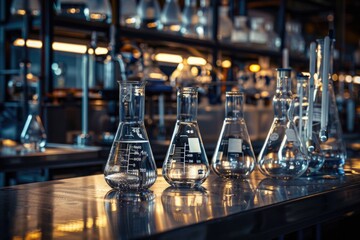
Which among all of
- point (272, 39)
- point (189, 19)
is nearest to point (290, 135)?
A: point (189, 19)

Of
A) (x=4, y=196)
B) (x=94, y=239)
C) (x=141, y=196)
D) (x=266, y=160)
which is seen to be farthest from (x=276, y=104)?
(x=94, y=239)

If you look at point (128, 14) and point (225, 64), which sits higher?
point (128, 14)

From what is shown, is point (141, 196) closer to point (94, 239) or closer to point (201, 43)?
point (94, 239)

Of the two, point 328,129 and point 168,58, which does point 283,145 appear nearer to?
point 328,129

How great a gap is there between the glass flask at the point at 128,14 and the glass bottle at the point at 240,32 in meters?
1.07

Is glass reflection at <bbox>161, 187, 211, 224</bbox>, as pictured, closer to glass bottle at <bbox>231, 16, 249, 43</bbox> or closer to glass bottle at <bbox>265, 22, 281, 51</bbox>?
glass bottle at <bbox>231, 16, 249, 43</bbox>

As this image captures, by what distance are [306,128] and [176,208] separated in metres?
0.57

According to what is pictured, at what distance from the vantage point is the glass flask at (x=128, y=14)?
3426 mm

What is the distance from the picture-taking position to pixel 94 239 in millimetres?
684

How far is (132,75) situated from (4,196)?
202 centimetres

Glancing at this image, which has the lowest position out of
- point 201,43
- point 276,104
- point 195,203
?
point 195,203

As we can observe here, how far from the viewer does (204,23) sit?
411 centimetres

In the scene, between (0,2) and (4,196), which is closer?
(4,196)

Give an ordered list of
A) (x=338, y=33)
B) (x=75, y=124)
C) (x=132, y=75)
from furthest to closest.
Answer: (x=338, y=33) → (x=75, y=124) → (x=132, y=75)
